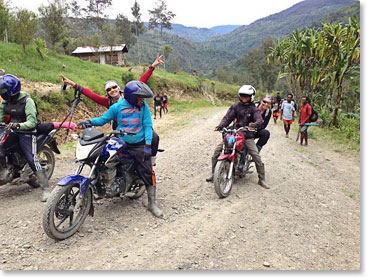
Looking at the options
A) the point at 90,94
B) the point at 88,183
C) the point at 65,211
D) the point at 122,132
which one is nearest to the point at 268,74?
the point at 90,94

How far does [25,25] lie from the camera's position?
1512cm

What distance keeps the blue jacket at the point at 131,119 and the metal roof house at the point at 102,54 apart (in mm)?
34394

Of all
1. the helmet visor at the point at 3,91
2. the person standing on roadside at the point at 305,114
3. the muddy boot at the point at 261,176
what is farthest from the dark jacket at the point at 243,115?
the person standing on roadside at the point at 305,114

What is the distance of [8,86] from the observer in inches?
163

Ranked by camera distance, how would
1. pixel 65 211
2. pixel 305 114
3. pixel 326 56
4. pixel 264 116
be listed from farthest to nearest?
pixel 326 56
pixel 305 114
pixel 264 116
pixel 65 211

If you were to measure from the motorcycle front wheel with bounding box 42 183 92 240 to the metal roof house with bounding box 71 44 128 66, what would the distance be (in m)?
35.0

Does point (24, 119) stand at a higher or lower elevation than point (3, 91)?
lower

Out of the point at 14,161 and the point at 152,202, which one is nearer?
the point at 152,202

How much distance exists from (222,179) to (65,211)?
2.61 metres

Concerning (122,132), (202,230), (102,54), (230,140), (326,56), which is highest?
(102,54)

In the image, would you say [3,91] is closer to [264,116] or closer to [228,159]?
[228,159]

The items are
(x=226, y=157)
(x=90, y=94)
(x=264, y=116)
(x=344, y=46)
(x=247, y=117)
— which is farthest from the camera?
(x=344, y=46)

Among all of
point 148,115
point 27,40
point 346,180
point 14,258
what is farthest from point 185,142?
point 27,40

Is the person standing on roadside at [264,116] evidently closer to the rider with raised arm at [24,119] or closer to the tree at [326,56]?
the rider with raised arm at [24,119]
